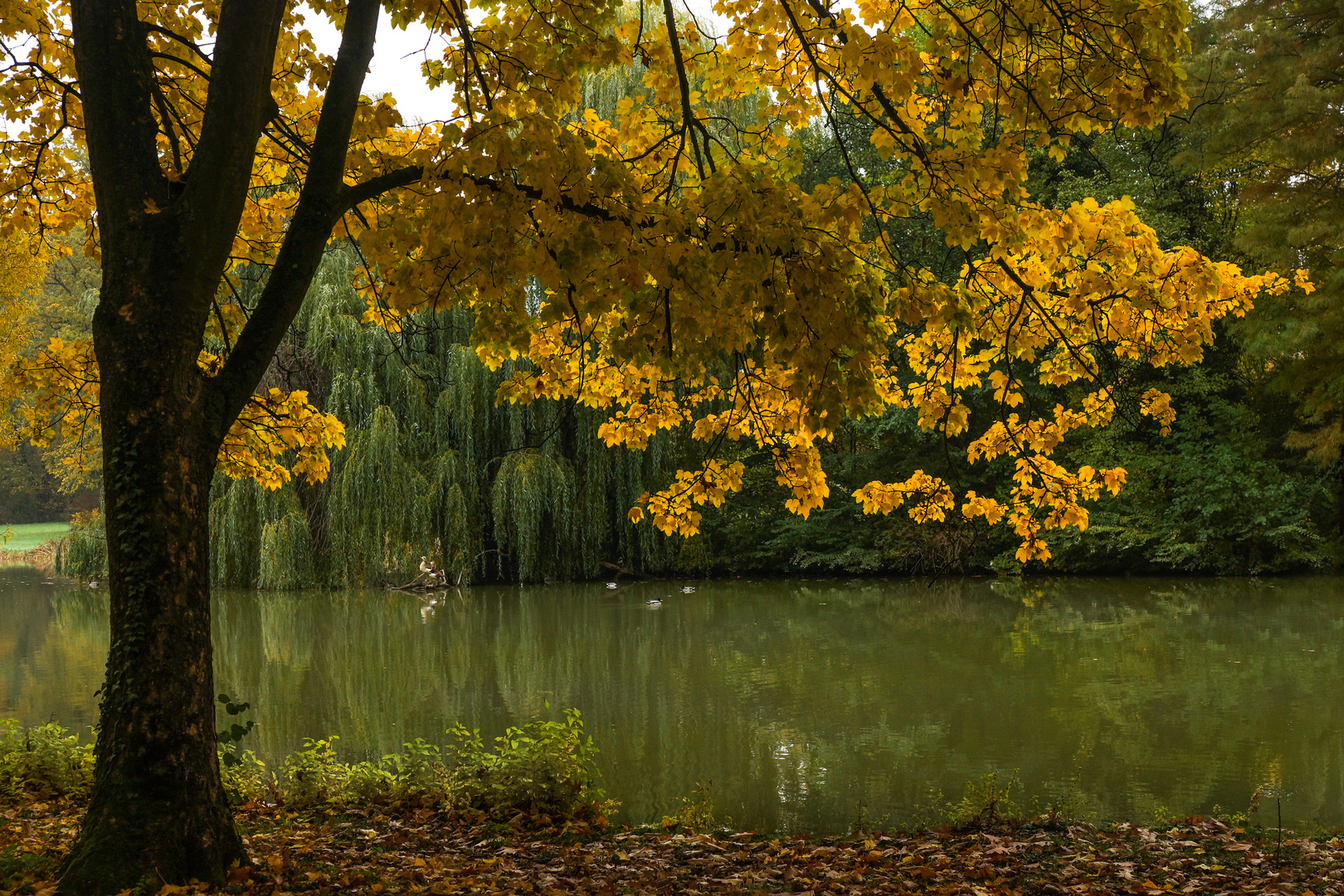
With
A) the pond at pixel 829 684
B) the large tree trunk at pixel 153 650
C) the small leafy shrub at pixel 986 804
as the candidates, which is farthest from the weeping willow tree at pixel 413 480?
the large tree trunk at pixel 153 650

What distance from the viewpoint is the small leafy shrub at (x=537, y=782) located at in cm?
516

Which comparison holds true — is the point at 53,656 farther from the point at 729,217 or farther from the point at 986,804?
the point at 729,217

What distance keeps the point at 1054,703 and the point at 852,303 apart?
5.28 metres

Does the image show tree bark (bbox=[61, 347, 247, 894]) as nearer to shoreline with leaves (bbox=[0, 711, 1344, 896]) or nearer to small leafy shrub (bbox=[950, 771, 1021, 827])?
shoreline with leaves (bbox=[0, 711, 1344, 896])

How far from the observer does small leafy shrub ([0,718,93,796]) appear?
536 centimetres

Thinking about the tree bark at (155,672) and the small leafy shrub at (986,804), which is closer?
the tree bark at (155,672)

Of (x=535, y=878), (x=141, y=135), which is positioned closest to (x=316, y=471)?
(x=141, y=135)

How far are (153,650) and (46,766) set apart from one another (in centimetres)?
301

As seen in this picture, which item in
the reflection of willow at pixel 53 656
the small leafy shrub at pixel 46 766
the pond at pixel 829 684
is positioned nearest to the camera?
the small leafy shrub at pixel 46 766

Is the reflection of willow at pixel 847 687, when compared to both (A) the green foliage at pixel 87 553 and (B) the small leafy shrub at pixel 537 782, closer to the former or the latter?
(B) the small leafy shrub at pixel 537 782

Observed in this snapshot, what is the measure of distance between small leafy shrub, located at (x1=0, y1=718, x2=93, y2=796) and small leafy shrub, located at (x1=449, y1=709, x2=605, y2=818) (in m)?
1.97

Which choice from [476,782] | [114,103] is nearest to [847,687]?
[476,782]

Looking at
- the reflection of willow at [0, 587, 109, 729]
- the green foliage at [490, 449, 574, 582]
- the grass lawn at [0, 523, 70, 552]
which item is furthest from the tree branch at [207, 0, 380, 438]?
the grass lawn at [0, 523, 70, 552]

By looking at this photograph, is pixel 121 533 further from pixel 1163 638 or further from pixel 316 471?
pixel 1163 638
